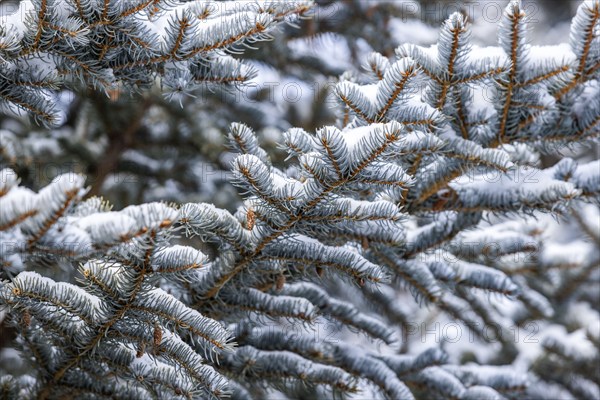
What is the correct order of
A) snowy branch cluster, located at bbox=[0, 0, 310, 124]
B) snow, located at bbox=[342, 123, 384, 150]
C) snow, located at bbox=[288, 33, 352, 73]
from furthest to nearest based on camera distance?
snow, located at bbox=[288, 33, 352, 73] < snowy branch cluster, located at bbox=[0, 0, 310, 124] < snow, located at bbox=[342, 123, 384, 150]

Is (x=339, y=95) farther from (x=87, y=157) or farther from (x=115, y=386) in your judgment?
(x=87, y=157)

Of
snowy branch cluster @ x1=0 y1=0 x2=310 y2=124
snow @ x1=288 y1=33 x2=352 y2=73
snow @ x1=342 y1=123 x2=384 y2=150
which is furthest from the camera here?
snow @ x1=288 y1=33 x2=352 y2=73

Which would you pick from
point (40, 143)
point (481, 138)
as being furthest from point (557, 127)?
point (40, 143)

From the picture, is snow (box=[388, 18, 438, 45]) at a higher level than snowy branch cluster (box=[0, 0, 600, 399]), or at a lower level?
higher

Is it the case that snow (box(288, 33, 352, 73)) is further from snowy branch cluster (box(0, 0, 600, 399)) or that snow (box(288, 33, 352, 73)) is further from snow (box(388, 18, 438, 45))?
snowy branch cluster (box(0, 0, 600, 399))

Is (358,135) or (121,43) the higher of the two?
(121,43)

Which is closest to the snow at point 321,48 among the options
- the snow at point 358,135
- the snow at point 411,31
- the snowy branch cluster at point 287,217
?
the snow at point 411,31

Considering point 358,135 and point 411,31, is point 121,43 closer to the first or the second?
point 358,135

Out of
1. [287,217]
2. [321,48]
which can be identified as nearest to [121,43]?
[287,217]

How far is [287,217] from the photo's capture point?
1.37 metres

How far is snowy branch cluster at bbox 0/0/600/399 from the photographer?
4.03ft

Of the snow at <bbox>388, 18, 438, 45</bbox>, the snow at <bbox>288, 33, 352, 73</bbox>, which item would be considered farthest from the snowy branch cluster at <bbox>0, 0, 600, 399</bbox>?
the snow at <bbox>388, 18, 438, 45</bbox>

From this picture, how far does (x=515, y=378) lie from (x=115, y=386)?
4.80 feet

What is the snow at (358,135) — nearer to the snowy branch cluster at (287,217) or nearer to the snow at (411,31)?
the snowy branch cluster at (287,217)
